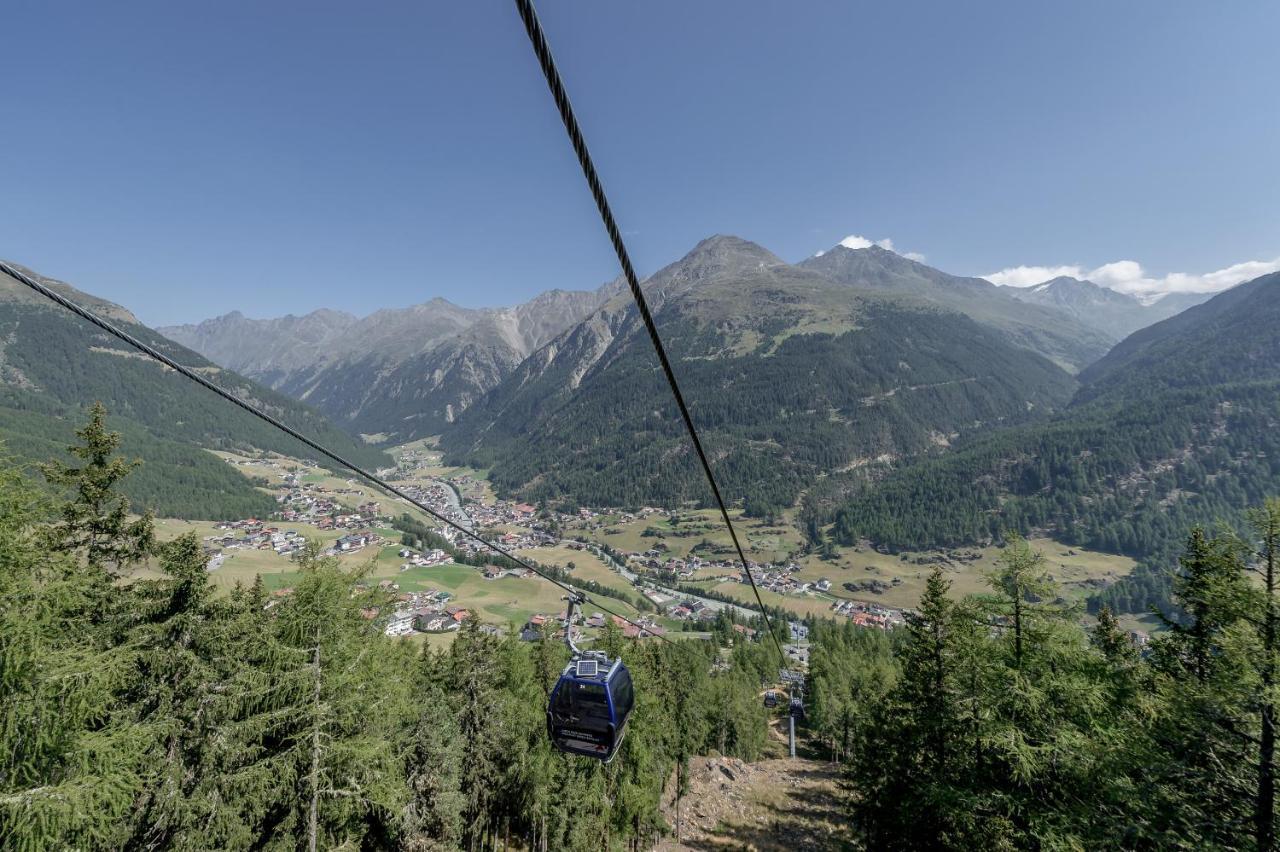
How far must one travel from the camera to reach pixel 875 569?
166m

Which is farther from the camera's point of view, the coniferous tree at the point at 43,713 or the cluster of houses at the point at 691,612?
the cluster of houses at the point at 691,612

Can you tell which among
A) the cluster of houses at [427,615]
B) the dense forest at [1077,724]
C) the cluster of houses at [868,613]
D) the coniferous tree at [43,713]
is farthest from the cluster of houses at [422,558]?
the coniferous tree at [43,713]

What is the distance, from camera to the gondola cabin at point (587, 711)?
42.5 ft

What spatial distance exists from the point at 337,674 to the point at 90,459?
1006 centimetres

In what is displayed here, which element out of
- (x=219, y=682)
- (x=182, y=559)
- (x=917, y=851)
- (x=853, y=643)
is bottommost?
(x=853, y=643)

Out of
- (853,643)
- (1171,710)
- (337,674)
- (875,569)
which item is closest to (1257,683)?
(1171,710)

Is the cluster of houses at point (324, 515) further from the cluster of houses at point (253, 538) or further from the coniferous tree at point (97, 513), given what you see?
the coniferous tree at point (97, 513)

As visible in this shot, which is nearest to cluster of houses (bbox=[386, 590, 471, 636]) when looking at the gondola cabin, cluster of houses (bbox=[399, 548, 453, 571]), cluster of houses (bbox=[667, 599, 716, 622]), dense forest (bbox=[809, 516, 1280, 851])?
cluster of houses (bbox=[399, 548, 453, 571])

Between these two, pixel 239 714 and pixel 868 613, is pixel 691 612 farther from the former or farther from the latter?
pixel 239 714

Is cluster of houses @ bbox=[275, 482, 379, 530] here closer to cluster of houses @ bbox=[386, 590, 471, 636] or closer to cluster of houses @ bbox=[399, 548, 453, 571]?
cluster of houses @ bbox=[399, 548, 453, 571]

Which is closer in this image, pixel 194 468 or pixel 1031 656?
pixel 1031 656

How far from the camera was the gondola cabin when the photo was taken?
12969mm

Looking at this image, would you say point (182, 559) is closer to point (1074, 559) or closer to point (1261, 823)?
point (1261, 823)

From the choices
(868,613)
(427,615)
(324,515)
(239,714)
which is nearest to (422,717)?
(239,714)
